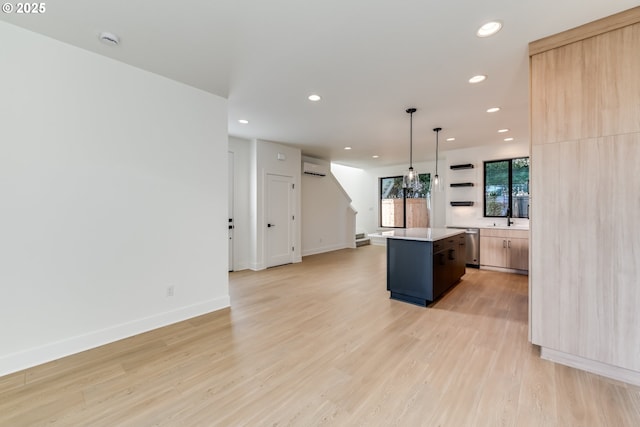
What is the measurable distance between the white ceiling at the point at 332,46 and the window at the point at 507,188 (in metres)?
2.22

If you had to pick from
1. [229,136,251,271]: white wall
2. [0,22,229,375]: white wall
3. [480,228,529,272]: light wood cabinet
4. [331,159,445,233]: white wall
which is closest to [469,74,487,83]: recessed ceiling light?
[0,22,229,375]: white wall

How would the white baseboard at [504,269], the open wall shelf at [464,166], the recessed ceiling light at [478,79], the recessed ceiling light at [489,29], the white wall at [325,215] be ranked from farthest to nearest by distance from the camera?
1. the white wall at [325,215]
2. the open wall shelf at [464,166]
3. the white baseboard at [504,269]
4. the recessed ceiling light at [478,79]
5. the recessed ceiling light at [489,29]

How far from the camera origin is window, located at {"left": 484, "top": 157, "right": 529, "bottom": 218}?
579 cm

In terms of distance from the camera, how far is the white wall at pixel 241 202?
566 cm

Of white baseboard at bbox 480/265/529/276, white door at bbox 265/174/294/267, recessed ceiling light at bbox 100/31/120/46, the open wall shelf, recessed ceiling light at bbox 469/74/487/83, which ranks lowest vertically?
white baseboard at bbox 480/265/529/276

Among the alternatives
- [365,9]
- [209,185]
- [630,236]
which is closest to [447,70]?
[365,9]

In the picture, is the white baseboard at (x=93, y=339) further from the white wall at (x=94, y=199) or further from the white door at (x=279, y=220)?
the white door at (x=279, y=220)

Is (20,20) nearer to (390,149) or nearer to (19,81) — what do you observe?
(19,81)

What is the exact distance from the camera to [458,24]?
2117 mm

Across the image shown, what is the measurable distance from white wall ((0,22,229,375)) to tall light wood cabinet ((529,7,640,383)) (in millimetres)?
3537

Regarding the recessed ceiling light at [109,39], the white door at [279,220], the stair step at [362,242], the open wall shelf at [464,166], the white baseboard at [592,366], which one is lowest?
the white baseboard at [592,366]

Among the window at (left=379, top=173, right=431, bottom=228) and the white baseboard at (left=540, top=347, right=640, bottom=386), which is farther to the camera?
the window at (left=379, top=173, right=431, bottom=228)

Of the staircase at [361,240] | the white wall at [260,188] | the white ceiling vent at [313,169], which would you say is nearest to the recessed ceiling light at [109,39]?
the white wall at [260,188]

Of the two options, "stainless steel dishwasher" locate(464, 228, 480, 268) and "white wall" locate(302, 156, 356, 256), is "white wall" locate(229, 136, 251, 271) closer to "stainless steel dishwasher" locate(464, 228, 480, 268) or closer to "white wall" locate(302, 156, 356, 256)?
"white wall" locate(302, 156, 356, 256)
